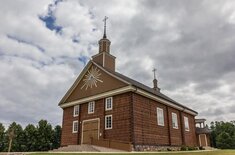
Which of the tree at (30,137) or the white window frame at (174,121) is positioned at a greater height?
the white window frame at (174,121)

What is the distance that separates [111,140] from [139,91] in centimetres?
480

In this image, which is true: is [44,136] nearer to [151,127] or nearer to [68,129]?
[68,129]

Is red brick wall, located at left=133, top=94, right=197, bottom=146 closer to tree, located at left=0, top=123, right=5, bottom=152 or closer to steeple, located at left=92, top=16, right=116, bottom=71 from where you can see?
steeple, located at left=92, top=16, right=116, bottom=71

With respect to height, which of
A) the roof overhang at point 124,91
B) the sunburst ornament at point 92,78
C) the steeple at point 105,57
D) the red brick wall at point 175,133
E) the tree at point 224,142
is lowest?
the tree at point 224,142

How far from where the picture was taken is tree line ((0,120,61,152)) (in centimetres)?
3888

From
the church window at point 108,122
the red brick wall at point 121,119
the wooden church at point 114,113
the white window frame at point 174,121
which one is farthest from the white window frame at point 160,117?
the church window at point 108,122

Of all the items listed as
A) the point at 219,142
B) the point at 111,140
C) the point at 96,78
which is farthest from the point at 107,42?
the point at 219,142

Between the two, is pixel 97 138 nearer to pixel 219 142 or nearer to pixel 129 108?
pixel 129 108

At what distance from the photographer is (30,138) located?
40.0 m

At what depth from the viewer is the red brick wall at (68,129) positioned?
23.0 meters

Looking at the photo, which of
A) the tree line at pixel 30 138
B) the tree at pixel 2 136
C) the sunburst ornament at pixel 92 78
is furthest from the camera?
the tree line at pixel 30 138

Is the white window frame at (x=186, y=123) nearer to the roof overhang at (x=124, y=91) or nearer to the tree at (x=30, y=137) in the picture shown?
the roof overhang at (x=124, y=91)

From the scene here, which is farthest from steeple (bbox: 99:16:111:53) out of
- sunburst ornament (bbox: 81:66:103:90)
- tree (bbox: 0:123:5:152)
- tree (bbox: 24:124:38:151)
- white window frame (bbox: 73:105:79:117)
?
tree (bbox: 0:123:5:152)

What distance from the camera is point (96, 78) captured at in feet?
74.0
